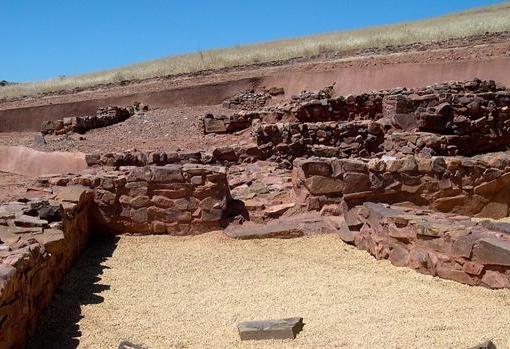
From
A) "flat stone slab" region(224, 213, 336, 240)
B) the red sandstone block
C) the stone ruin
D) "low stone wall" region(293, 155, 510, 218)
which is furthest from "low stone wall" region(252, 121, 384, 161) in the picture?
the red sandstone block

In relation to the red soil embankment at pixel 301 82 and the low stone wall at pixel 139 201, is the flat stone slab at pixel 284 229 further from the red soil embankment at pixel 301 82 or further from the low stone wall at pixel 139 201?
the red soil embankment at pixel 301 82

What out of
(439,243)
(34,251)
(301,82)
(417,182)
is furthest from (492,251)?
(301,82)

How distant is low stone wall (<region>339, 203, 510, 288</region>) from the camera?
4.79 m

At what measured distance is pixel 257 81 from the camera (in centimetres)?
2181

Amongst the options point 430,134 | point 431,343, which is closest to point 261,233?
point 431,343

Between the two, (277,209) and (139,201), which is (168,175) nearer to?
(139,201)

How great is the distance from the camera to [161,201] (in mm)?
7023

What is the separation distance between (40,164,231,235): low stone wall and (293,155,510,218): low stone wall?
1.24m

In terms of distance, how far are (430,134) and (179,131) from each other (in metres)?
8.07

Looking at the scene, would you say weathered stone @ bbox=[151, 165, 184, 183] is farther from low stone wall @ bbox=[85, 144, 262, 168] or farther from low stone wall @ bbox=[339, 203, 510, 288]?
low stone wall @ bbox=[85, 144, 262, 168]

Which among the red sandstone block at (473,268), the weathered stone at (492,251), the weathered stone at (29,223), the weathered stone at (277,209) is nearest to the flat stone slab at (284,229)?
the weathered stone at (277,209)

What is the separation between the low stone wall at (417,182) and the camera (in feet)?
22.1

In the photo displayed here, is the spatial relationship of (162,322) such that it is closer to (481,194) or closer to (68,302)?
(68,302)

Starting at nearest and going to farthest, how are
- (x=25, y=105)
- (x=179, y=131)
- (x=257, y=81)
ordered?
(x=179, y=131) < (x=257, y=81) < (x=25, y=105)
